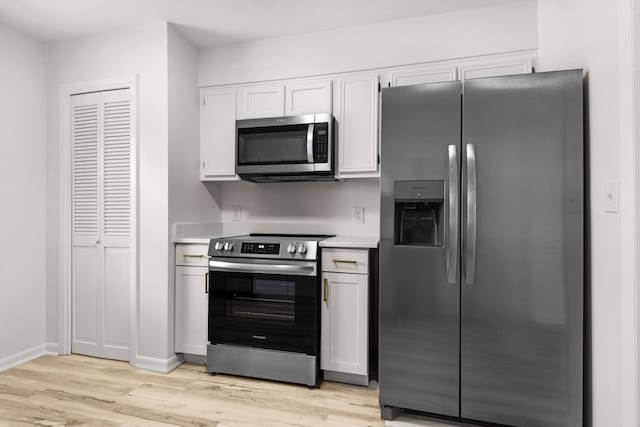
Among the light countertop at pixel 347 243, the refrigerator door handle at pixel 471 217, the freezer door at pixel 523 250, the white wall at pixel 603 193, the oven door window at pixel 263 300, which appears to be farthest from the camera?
the oven door window at pixel 263 300

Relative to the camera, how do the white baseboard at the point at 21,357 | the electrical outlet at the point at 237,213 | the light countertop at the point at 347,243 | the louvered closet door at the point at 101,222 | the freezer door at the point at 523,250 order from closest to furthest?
the freezer door at the point at 523,250 < the light countertop at the point at 347,243 < the white baseboard at the point at 21,357 < the louvered closet door at the point at 101,222 < the electrical outlet at the point at 237,213

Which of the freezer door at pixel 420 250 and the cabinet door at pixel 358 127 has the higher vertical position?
the cabinet door at pixel 358 127

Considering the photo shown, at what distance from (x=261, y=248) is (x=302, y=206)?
0.73 m

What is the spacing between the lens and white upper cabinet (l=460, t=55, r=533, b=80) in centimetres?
256

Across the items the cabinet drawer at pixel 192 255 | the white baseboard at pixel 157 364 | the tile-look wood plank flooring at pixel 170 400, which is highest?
the cabinet drawer at pixel 192 255

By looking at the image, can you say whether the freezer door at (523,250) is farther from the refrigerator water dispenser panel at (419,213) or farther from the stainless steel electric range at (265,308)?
the stainless steel electric range at (265,308)

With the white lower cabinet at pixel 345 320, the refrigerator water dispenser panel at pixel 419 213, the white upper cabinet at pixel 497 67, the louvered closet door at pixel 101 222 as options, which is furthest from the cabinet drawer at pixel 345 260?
the louvered closet door at pixel 101 222

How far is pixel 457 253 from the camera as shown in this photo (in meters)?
2.04

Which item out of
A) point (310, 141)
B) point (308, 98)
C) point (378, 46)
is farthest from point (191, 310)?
point (378, 46)

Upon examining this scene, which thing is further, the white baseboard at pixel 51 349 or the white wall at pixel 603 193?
the white baseboard at pixel 51 349

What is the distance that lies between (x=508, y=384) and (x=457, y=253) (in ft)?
2.32

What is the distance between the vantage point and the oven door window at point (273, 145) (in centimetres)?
287

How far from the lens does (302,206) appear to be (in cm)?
332

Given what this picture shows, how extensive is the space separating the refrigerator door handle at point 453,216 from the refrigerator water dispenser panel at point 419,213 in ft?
0.22
